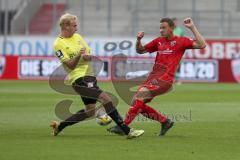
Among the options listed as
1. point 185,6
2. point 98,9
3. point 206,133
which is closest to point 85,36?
point 98,9

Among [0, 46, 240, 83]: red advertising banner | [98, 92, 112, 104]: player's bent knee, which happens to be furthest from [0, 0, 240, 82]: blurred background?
[98, 92, 112, 104]: player's bent knee

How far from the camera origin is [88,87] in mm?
12656

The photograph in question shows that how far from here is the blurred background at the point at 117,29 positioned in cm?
3186

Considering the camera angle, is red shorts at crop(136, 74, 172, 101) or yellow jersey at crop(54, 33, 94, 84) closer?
yellow jersey at crop(54, 33, 94, 84)

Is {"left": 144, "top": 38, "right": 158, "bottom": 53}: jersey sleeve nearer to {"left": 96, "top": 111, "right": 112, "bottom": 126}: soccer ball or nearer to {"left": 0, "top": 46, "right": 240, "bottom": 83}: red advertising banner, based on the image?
{"left": 96, "top": 111, "right": 112, "bottom": 126}: soccer ball

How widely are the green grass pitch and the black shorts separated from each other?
0.69 metres

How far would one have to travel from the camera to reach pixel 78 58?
490 inches

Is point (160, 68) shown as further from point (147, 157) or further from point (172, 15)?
point (172, 15)

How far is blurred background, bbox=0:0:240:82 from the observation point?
3186 centimetres

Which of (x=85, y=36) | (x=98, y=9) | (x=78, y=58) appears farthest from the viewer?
(x=98, y=9)

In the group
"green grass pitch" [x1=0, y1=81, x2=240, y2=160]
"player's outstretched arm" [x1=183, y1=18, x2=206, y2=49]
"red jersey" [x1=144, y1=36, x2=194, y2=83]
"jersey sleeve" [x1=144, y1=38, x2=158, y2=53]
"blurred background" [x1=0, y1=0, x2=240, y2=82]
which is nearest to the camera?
"green grass pitch" [x1=0, y1=81, x2=240, y2=160]

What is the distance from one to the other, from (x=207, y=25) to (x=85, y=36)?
5.59 m

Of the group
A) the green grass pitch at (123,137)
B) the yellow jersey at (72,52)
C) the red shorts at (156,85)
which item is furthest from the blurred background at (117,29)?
the yellow jersey at (72,52)

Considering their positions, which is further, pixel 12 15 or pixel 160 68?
pixel 12 15
